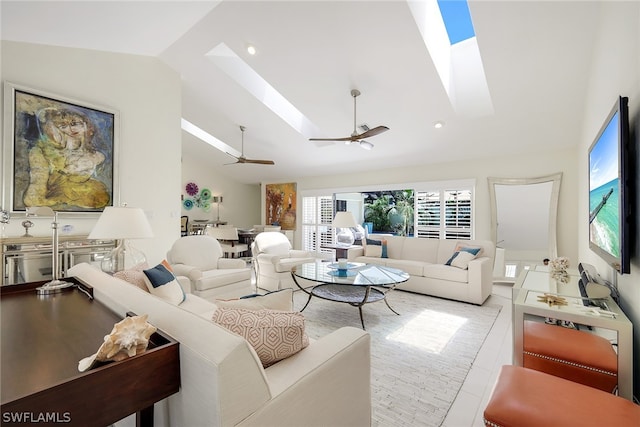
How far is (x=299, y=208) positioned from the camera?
27.4 ft

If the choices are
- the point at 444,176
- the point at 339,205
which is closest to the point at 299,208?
the point at 339,205

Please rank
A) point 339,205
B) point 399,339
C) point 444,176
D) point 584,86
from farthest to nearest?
point 339,205 → point 444,176 → point 584,86 → point 399,339

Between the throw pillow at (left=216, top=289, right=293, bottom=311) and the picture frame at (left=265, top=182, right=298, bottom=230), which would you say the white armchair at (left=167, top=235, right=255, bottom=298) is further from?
the picture frame at (left=265, top=182, right=298, bottom=230)

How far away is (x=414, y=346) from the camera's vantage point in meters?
→ 2.62

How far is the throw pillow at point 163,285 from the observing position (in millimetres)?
2109

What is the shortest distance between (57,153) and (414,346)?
4.31 meters

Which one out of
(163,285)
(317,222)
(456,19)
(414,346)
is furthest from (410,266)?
(317,222)

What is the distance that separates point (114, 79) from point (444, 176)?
5.74 m

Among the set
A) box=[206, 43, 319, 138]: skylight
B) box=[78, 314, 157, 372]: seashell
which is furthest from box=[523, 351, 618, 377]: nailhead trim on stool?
box=[206, 43, 319, 138]: skylight

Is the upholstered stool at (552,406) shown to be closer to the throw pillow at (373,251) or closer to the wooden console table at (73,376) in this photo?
the wooden console table at (73,376)

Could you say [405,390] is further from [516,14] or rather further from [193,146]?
[193,146]

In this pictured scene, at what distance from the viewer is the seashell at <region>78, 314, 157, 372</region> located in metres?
0.80

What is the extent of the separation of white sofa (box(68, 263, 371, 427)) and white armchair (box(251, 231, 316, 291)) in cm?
277

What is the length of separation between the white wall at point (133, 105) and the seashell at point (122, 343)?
128 inches
